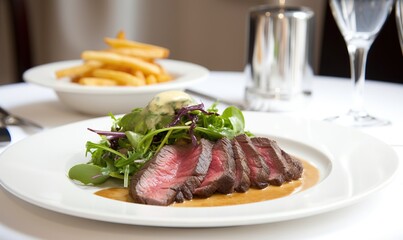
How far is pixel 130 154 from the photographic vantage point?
4.99ft

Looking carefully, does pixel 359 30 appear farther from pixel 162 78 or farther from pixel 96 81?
pixel 96 81

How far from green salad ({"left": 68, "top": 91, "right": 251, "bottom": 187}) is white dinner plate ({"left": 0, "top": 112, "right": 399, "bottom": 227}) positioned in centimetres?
6

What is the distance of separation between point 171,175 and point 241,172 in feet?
0.52

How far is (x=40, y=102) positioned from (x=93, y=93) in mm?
437

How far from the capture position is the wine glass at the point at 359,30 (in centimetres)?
210

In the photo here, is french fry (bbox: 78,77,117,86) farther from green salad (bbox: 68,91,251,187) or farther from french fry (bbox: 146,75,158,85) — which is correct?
green salad (bbox: 68,91,251,187)

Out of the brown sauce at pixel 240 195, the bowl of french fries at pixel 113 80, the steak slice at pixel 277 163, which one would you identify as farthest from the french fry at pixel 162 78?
the brown sauce at pixel 240 195

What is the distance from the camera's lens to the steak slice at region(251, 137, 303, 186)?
4.89 feet

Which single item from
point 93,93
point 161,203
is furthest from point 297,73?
point 161,203

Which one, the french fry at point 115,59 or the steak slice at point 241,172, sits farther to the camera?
the french fry at point 115,59

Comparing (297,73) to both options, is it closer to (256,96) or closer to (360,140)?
(256,96)

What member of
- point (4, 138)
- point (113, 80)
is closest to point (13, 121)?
point (4, 138)

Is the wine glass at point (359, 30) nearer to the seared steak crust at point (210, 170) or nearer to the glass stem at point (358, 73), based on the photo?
the glass stem at point (358, 73)

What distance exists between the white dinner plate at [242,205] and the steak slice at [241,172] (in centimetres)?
16
